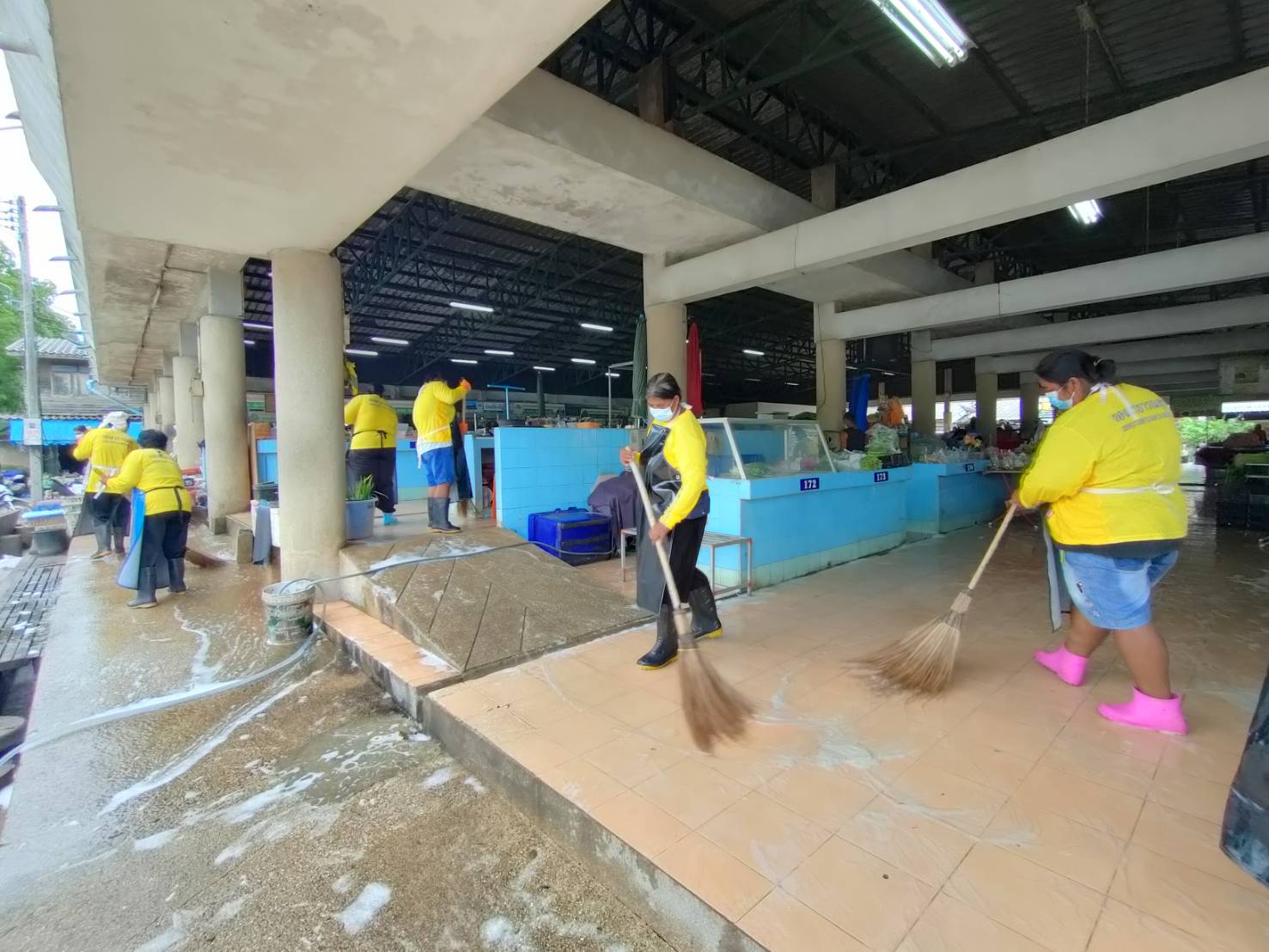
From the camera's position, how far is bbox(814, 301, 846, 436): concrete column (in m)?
10.2

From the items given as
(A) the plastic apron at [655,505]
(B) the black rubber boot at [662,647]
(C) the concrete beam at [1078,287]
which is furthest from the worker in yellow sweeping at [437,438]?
(C) the concrete beam at [1078,287]

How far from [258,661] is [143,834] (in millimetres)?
1813

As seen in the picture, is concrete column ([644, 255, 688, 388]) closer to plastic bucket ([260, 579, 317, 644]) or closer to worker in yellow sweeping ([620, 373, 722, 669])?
worker in yellow sweeping ([620, 373, 722, 669])

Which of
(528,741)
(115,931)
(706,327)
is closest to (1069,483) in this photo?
(528,741)

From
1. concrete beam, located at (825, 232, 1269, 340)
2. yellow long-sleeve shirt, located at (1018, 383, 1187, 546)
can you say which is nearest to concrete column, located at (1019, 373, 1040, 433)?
concrete beam, located at (825, 232, 1269, 340)

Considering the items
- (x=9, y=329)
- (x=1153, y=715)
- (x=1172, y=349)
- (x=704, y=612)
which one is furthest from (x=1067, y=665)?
(x=9, y=329)

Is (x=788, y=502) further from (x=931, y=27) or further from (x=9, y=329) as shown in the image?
(x=9, y=329)

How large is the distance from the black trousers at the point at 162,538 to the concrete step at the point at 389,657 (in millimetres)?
1882

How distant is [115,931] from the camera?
181 cm

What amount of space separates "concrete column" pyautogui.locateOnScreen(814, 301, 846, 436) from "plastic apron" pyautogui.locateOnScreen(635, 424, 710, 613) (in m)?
7.35

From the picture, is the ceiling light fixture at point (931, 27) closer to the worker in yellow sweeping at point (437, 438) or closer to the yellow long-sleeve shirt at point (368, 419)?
the worker in yellow sweeping at point (437, 438)

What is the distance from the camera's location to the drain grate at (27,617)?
4723mm

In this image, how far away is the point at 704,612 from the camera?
382 cm

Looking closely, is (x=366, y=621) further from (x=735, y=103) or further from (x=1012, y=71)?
(x=1012, y=71)
